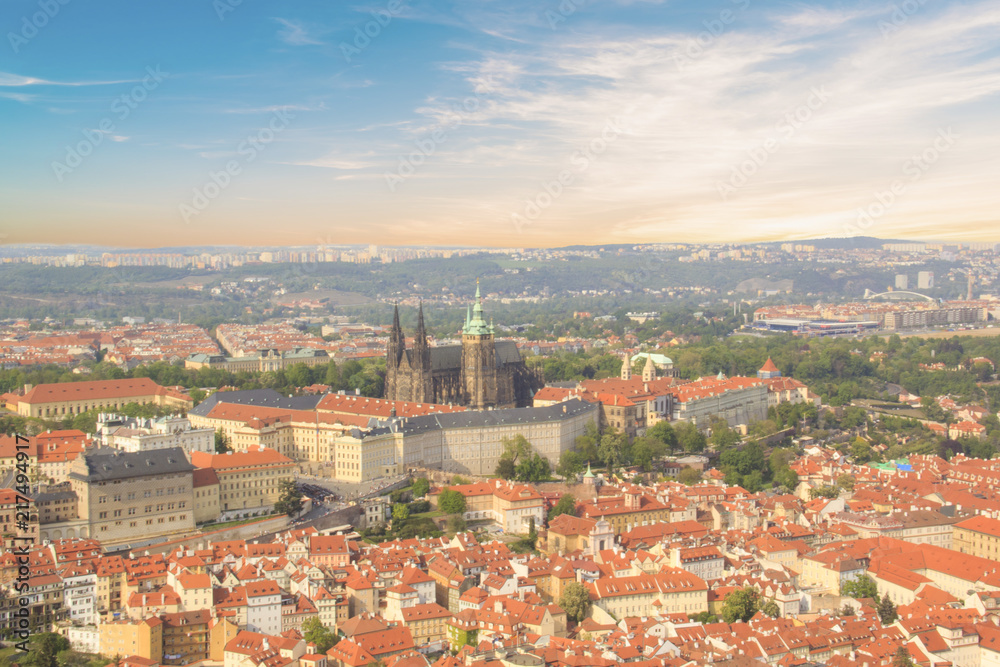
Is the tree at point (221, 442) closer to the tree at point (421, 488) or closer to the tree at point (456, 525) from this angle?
the tree at point (421, 488)

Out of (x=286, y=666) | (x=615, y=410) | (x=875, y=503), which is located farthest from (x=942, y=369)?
(x=286, y=666)

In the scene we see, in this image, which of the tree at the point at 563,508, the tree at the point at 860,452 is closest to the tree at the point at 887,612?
the tree at the point at 563,508

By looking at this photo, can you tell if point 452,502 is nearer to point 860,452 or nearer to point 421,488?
point 421,488

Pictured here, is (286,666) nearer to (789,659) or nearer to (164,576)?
(164,576)

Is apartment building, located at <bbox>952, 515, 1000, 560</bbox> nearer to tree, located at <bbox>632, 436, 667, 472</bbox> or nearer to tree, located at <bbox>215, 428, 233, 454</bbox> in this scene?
tree, located at <bbox>632, 436, 667, 472</bbox>

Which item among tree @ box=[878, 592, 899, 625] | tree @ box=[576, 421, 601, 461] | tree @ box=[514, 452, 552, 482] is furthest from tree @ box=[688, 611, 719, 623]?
tree @ box=[576, 421, 601, 461]

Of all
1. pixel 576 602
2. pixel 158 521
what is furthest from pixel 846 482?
pixel 158 521

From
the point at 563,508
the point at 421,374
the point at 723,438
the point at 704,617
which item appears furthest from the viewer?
Answer: the point at 421,374
